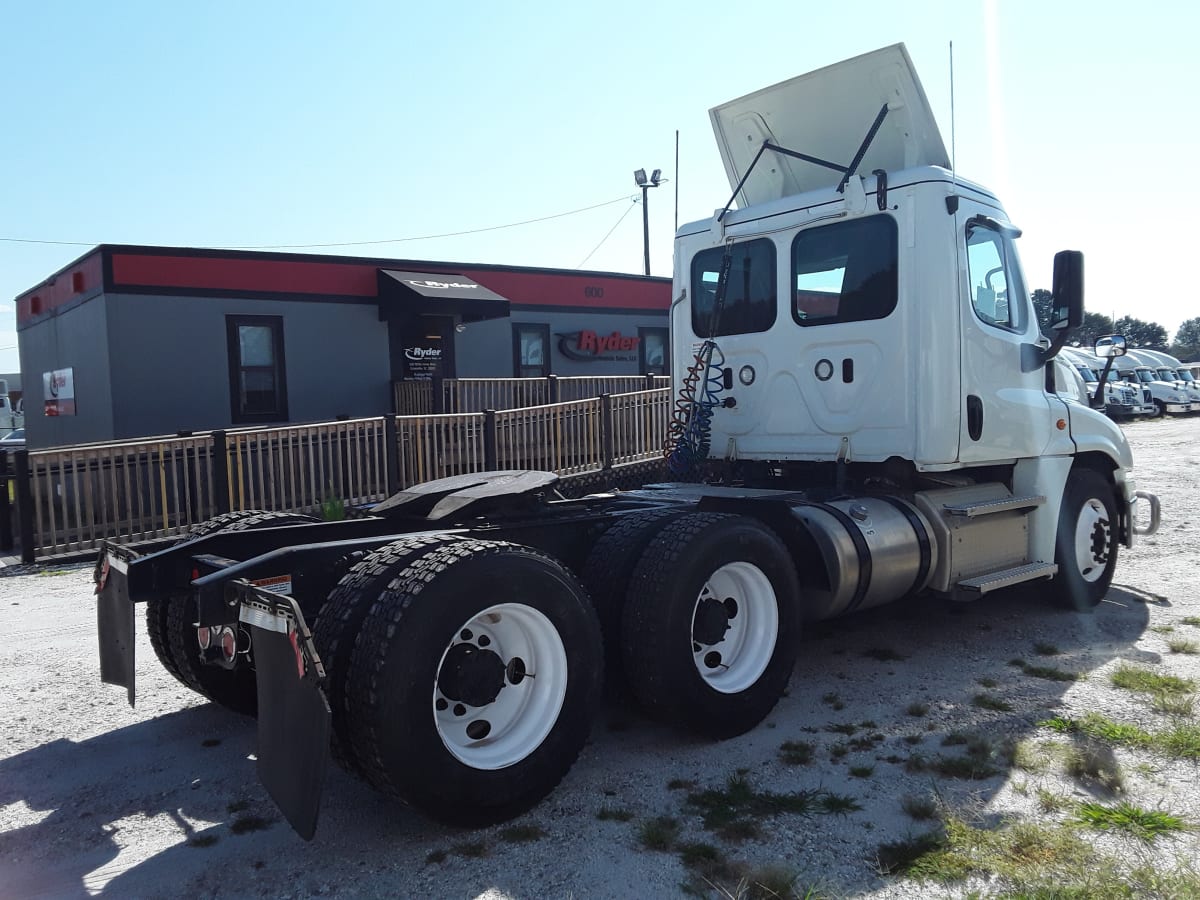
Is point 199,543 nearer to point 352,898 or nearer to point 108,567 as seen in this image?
point 108,567

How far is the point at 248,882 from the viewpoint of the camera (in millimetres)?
3160

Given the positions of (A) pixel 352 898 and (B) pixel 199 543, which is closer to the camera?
(A) pixel 352 898

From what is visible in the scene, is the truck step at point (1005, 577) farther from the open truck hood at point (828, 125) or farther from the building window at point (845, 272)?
the open truck hood at point (828, 125)

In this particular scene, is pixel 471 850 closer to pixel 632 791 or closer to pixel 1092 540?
pixel 632 791

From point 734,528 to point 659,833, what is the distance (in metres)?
1.58

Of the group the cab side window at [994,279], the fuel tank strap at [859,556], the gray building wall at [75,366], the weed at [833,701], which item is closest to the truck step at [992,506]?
the fuel tank strap at [859,556]

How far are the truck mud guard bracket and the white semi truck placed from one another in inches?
0.5

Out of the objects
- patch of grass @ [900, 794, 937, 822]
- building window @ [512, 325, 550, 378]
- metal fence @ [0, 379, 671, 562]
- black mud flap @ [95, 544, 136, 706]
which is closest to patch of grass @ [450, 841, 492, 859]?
patch of grass @ [900, 794, 937, 822]

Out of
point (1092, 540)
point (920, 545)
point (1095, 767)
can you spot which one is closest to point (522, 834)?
point (1095, 767)

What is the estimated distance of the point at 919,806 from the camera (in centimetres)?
360

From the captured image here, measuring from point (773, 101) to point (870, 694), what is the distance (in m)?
4.16

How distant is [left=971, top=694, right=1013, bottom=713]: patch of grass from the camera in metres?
4.75

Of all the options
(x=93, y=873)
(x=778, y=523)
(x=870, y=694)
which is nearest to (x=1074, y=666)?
(x=870, y=694)

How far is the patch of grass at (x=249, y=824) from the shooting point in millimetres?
3570
